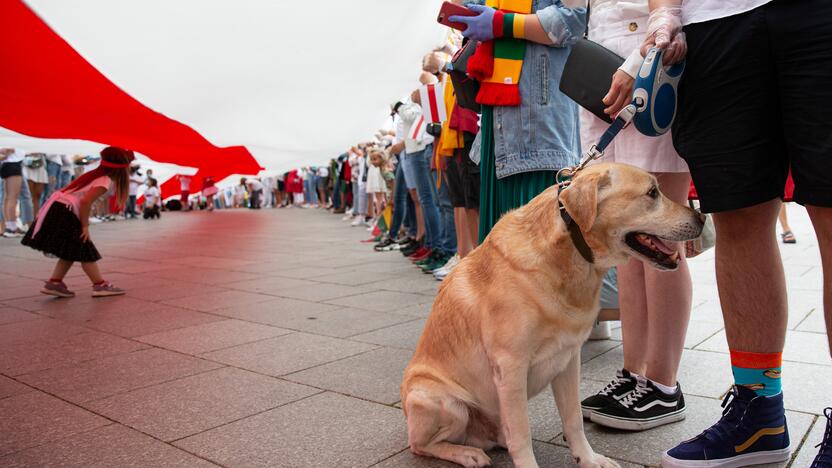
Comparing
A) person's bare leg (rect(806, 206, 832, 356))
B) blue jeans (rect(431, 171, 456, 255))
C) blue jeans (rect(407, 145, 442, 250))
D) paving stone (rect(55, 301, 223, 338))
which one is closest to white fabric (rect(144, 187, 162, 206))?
blue jeans (rect(407, 145, 442, 250))

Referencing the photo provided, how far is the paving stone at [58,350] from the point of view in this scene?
12.4 feet

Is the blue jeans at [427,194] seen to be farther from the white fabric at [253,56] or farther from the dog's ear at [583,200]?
the dog's ear at [583,200]

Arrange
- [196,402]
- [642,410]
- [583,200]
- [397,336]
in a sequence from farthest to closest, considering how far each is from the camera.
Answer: [397,336], [196,402], [642,410], [583,200]

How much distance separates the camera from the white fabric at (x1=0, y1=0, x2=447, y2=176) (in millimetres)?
5387

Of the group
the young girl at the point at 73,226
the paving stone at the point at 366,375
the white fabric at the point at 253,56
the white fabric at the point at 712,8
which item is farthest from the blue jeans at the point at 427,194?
the white fabric at the point at 712,8

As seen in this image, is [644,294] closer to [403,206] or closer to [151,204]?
[403,206]

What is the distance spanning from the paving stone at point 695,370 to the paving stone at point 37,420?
8.15 ft

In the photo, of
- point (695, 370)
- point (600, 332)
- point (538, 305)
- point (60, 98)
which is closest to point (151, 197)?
point (60, 98)

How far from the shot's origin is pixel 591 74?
2.49m

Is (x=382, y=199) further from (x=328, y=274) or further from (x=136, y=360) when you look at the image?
(x=136, y=360)

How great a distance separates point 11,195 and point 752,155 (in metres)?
16.2

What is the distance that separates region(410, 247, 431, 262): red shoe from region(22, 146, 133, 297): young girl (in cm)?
389

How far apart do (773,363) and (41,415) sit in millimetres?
3128

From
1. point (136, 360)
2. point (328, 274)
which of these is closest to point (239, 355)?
point (136, 360)
